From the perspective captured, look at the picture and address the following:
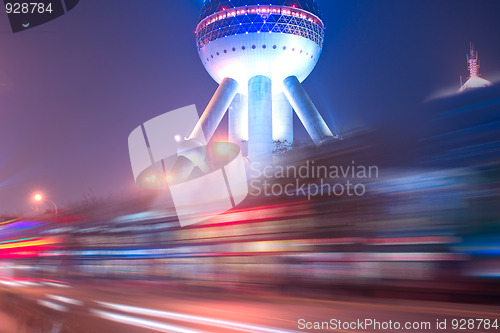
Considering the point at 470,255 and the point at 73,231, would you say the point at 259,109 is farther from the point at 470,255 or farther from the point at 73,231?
the point at 470,255

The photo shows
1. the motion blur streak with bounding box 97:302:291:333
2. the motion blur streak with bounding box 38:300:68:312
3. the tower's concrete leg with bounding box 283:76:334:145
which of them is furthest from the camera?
the tower's concrete leg with bounding box 283:76:334:145

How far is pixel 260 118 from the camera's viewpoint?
66188mm

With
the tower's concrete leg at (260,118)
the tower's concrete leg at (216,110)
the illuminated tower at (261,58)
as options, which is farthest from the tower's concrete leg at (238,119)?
the tower's concrete leg at (260,118)

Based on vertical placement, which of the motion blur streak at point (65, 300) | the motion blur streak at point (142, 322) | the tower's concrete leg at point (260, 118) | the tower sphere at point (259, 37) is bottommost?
the motion blur streak at point (142, 322)

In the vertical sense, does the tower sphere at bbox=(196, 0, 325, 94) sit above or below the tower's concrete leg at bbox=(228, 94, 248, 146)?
above

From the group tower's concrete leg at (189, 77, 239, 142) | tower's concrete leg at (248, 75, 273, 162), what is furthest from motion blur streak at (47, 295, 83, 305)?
tower's concrete leg at (248, 75, 273, 162)

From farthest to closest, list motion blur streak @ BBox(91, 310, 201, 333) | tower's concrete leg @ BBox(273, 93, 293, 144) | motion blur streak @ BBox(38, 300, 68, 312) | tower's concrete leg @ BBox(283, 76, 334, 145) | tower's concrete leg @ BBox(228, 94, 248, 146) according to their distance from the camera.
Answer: tower's concrete leg @ BBox(228, 94, 248, 146) < tower's concrete leg @ BBox(273, 93, 293, 144) < tower's concrete leg @ BBox(283, 76, 334, 145) < motion blur streak @ BBox(38, 300, 68, 312) < motion blur streak @ BBox(91, 310, 201, 333)

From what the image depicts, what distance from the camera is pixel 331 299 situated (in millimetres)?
7215

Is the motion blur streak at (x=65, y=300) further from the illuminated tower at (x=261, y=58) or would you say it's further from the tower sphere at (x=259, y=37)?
the tower sphere at (x=259, y=37)

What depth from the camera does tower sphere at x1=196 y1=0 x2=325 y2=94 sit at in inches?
2606

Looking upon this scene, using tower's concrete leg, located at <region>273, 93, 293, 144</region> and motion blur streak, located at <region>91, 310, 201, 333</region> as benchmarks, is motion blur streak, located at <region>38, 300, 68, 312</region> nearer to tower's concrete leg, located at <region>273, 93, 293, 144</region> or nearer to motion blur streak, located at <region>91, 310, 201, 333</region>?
motion blur streak, located at <region>91, 310, 201, 333</region>

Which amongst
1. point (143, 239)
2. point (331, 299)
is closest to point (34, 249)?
point (143, 239)

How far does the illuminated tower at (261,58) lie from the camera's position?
6612cm

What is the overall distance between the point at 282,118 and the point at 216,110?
9.15m
